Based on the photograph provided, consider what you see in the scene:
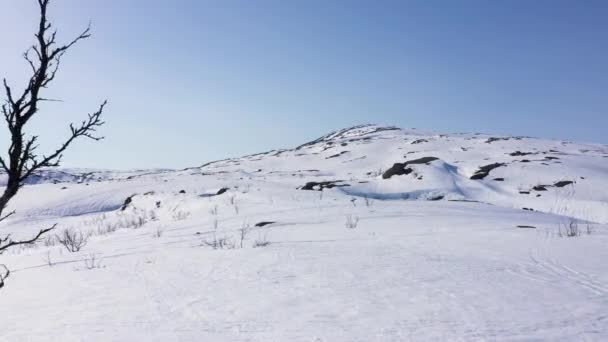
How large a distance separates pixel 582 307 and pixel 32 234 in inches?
523

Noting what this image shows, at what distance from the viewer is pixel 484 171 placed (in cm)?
1725

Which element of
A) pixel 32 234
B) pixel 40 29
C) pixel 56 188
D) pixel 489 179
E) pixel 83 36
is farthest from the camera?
pixel 56 188

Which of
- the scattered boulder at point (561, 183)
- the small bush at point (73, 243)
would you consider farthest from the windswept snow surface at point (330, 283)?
the scattered boulder at point (561, 183)

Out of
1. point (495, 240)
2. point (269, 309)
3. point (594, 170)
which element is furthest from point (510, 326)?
point (594, 170)

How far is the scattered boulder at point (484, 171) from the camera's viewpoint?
1667cm

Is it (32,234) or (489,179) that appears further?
(489,179)

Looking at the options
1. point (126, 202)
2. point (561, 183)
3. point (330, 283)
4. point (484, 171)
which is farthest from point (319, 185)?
point (330, 283)

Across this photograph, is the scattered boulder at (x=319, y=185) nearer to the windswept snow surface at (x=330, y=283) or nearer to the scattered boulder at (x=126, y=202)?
the windswept snow surface at (x=330, y=283)

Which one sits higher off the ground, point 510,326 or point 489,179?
point 489,179

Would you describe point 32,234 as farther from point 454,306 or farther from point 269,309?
point 454,306

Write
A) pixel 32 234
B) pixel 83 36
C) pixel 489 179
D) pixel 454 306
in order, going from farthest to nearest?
pixel 489 179 < pixel 32 234 < pixel 454 306 < pixel 83 36

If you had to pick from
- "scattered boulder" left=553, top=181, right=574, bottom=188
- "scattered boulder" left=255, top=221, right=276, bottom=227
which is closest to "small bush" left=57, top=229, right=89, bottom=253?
"scattered boulder" left=255, top=221, right=276, bottom=227

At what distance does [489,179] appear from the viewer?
16.3 m

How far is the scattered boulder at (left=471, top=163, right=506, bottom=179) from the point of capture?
16672 mm
